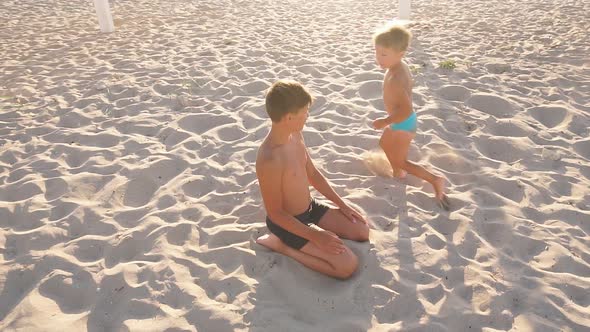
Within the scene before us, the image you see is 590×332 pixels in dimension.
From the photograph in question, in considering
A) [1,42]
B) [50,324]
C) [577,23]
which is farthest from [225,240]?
[577,23]

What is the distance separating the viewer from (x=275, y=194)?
2.11 metres

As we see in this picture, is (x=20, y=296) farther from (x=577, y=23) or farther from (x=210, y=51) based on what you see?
(x=577, y=23)

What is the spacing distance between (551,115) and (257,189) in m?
2.78

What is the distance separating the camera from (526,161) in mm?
3164

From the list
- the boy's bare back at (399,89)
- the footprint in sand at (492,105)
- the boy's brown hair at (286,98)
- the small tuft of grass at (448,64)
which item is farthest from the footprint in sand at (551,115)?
the boy's brown hair at (286,98)

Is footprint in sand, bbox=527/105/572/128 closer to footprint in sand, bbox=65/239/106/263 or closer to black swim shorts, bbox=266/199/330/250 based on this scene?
black swim shorts, bbox=266/199/330/250

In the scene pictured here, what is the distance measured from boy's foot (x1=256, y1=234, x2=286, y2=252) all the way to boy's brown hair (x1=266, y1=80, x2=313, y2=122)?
2.47 feet

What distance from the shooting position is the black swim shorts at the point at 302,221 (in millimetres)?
2236

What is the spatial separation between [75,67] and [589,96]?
588 centimetres

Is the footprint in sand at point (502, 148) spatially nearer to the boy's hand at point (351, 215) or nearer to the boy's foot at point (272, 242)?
the boy's hand at point (351, 215)

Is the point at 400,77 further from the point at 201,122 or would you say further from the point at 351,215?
the point at 201,122

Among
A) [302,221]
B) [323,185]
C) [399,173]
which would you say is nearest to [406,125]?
[399,173]

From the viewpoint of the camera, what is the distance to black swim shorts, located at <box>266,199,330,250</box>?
224 cm

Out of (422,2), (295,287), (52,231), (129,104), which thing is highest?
(422,2)
